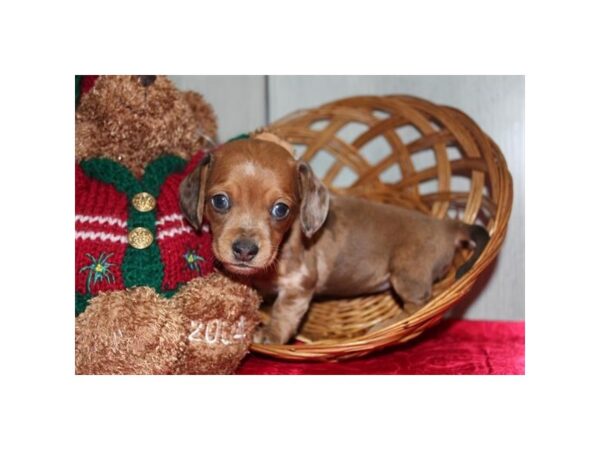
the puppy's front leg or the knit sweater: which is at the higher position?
the knit sweater

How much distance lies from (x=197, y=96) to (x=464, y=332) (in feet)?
8.65

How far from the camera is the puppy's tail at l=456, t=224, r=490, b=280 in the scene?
159 inches

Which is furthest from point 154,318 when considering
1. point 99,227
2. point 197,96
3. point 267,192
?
point 197,96

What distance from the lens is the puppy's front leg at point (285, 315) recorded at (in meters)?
3.88

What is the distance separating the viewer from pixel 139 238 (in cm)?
307

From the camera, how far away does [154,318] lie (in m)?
2.96

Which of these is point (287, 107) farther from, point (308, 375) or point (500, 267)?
point (308, 375)

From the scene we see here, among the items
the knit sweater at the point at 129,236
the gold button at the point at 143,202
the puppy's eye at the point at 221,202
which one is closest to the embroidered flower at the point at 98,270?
the knit sweater at the point at 129,236

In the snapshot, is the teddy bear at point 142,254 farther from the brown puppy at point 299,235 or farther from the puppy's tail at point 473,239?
the puppy's tail at point 473,239

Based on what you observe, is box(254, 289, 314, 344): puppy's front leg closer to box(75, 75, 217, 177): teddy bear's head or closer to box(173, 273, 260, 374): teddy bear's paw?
box(173, 273, 260, 374): teddy bear's paw

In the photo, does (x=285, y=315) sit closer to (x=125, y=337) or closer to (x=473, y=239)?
(x=125, y=337)

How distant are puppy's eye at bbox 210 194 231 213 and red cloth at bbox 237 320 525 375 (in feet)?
3.03

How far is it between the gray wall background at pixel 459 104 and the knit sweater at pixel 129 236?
160 cm

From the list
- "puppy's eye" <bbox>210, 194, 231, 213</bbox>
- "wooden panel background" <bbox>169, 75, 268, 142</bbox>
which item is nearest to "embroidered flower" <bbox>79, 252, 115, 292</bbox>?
"puppy's eye" <bbox>210, 194, 231, 213</bbox>
